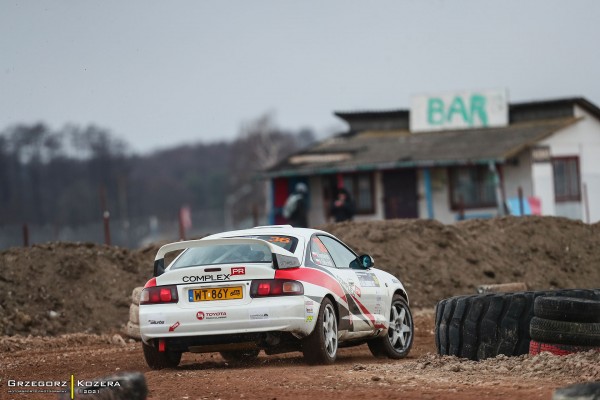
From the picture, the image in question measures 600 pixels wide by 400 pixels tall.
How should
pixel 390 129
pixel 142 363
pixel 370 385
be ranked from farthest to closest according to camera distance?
1. pixel 390 129
2. pixel 142 363
3. pixel 370 385

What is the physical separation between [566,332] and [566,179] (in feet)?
112

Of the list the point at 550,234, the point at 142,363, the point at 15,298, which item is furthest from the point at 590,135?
the point at 142,363

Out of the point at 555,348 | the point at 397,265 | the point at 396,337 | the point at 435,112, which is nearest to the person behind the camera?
the point at 555,348

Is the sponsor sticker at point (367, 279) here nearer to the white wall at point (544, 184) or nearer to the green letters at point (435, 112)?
the white wall at point (544, 184)

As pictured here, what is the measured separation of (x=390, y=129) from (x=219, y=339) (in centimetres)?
3979

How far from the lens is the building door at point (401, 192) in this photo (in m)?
44.9

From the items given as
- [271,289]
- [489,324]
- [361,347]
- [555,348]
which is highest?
[271,289]

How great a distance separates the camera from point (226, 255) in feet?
40.5

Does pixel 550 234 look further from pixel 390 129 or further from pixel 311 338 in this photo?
pixel 390 129

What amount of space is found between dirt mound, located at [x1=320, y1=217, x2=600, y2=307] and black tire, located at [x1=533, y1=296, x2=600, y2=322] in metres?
11.3

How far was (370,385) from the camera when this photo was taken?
33.1ft

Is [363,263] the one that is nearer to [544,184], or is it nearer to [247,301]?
[247,301]

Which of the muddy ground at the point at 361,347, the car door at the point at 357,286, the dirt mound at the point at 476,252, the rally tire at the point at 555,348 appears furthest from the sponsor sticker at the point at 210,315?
the dirt mound at the point at 476,252

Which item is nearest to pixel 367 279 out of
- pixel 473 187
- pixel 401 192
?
pixel 473 187
